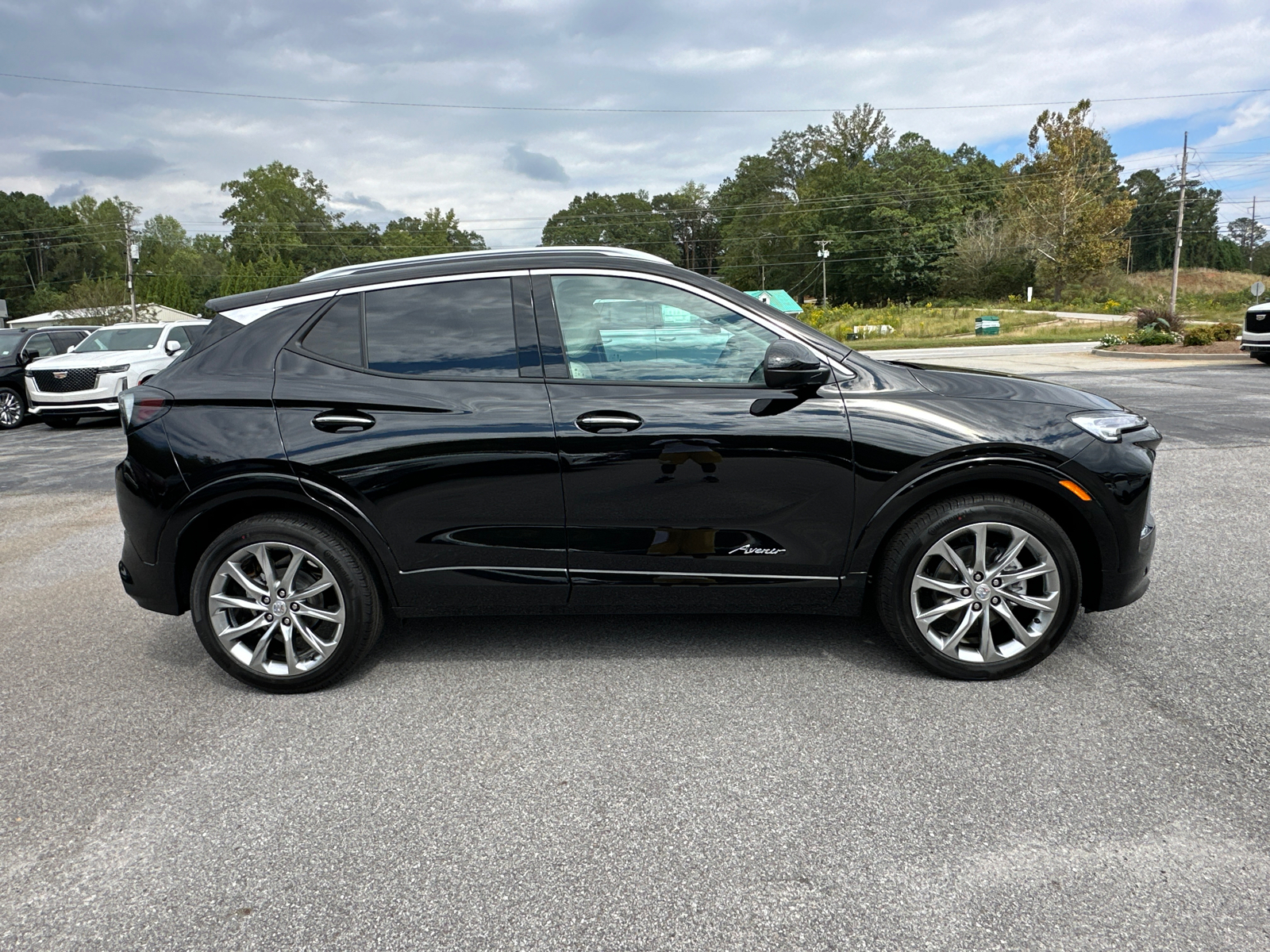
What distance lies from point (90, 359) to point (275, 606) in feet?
46.1

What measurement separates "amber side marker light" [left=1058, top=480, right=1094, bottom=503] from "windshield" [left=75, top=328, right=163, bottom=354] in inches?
656

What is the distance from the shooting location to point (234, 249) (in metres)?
102

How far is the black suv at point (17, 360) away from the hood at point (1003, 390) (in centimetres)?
1673

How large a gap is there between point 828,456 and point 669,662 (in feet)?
3.96

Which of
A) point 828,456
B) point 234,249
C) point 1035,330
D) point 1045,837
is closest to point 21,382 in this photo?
point 828,456

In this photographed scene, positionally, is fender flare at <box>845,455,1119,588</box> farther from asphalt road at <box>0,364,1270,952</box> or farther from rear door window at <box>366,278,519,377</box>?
rear door window at <box>366,278,519,377</box>

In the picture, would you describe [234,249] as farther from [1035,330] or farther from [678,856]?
[678,856]

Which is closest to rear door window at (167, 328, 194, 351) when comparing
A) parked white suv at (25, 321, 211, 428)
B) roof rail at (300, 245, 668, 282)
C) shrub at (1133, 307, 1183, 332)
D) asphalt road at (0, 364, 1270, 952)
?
parked white suv at (25, 321, 211, 428)

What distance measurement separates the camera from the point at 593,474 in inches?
141

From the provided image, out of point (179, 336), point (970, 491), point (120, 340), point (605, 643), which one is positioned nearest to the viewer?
point (970, 491)

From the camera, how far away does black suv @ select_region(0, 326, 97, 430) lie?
51.6 ft

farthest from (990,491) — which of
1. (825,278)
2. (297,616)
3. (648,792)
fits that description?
(825,278)

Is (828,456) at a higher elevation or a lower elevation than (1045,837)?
higher

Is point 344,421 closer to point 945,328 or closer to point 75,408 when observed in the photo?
point 75,408
